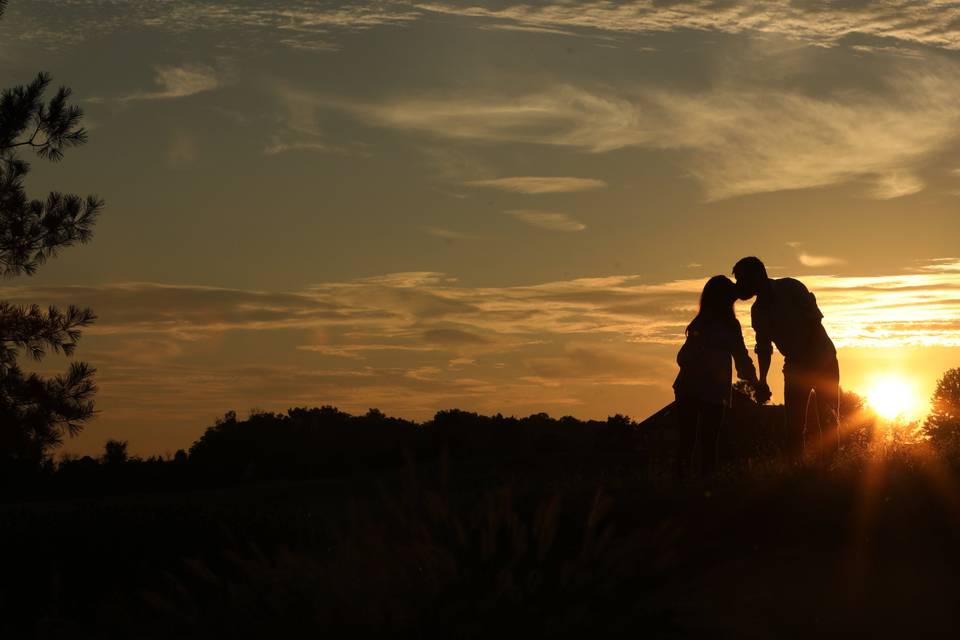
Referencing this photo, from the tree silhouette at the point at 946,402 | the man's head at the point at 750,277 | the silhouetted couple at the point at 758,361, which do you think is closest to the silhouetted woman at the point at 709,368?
the silhouetted couple at the point at 758,361

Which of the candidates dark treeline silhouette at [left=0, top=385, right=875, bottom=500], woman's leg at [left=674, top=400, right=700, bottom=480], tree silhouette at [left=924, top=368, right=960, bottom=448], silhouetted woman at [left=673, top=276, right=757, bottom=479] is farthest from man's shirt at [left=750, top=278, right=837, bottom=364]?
tree silhouette at [left=924, top=368, right=960, bottom=448]

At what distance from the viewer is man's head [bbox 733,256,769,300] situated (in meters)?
11.9

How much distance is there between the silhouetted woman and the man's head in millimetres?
239

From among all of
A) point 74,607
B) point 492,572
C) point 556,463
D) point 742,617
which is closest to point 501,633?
point 492,572

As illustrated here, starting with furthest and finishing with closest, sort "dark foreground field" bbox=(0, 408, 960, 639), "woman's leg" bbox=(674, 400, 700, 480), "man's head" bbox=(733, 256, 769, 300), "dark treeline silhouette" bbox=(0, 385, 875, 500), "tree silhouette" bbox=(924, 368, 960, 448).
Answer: "tree silhouette" bbox=(924, 368, 960, 448)
"dark treeline silhouette" bbox=(0, 385, 875, 500)
"man's head" bbox=(733, 256, 769, 300)
"woman's leg" bbox=(674, 400, 700, 480)
"dark foreground field" bbox=(0, 408, 960, 639)

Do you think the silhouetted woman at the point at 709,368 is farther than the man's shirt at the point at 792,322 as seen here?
No

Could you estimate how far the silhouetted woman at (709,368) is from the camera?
11.4 metres

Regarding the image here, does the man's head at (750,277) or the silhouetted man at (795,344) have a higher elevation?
the man's head at (750,277)

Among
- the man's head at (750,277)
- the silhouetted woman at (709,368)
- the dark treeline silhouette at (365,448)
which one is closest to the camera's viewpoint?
the silhouetted woman at (709,368)

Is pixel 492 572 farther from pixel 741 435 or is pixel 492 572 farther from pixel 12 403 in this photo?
pixel 741 435

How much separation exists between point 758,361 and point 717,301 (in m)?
1.07

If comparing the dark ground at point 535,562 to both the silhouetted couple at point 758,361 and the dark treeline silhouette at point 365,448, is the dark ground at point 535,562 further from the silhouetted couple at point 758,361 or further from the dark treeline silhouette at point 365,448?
the dark treeline silhouette at point 365,448

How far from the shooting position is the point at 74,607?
1012 cm

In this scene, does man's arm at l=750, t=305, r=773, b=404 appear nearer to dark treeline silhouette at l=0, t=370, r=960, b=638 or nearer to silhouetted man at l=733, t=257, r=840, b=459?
silhouetted man at l=733, t=257, r=840, b=459
